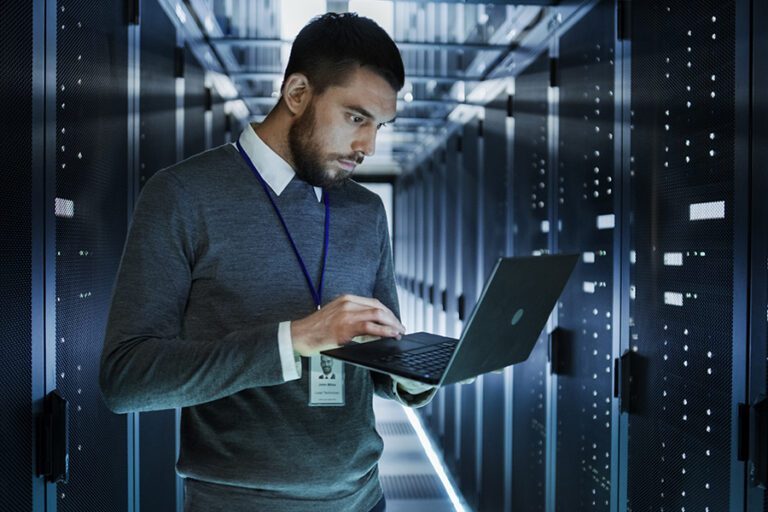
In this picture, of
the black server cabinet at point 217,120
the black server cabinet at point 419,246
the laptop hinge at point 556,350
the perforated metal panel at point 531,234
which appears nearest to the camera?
the laptop hinge at point 556,350

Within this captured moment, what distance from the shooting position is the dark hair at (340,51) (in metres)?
1.40

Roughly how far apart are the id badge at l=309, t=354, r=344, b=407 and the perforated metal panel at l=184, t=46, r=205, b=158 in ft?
7.05

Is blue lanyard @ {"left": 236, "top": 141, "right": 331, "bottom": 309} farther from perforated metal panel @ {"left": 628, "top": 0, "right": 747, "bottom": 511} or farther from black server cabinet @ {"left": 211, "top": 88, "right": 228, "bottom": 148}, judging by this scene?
black server cabinet @ {"left": 211, "top": 88, "right": 228, "bottom": 148}

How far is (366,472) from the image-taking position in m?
1.37

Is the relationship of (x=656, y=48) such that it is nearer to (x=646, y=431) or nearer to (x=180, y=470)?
(x=646, y=431)

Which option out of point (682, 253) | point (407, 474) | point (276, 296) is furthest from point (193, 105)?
point (407, 474)

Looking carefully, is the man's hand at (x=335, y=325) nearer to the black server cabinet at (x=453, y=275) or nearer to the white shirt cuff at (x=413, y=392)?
the white shirt cuff at (x=413, y=392)

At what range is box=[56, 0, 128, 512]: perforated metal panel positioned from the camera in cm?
164

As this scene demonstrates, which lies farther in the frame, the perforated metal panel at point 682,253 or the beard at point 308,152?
the perforated metal panel at point 682,253

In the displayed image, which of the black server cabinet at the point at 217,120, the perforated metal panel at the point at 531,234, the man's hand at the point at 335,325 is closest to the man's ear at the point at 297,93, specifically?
the man's hand at the point at 335,325

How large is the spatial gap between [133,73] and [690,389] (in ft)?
6.64

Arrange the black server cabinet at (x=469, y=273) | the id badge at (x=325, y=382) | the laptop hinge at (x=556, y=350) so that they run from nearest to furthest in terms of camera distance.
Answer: the id badge at (x=325, y=382) → the laptop hinge at (x=556, y=350) → the black server cabinet at (x=469, y=273)

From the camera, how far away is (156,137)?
2535mm

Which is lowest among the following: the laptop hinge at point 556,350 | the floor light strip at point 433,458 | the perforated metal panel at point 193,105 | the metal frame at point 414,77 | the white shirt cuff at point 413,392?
the floor light strip at point 433,458
